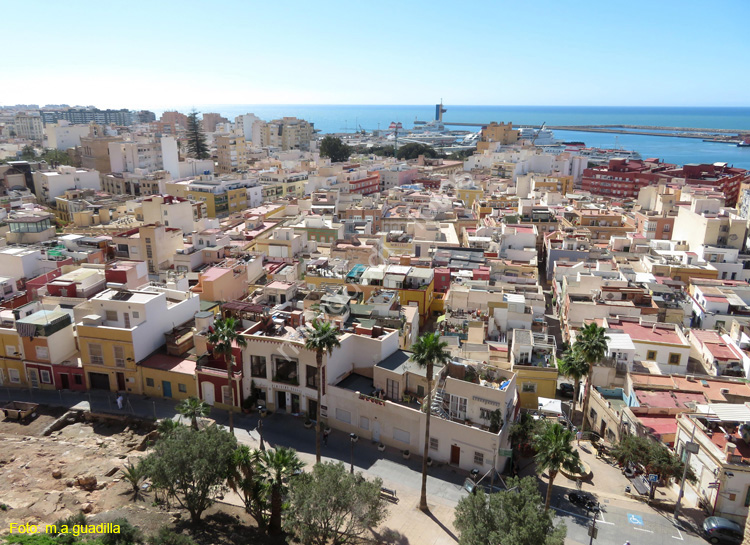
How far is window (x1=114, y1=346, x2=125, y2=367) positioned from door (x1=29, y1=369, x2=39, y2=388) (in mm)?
6269

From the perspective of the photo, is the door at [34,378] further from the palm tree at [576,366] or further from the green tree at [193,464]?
the palm tree at [576,366]

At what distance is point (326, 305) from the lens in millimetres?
39031

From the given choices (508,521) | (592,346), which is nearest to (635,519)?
(508,521)

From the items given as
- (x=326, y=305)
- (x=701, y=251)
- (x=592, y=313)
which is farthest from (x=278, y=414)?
(x=701, y=251)

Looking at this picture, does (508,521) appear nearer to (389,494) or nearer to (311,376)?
(389,494)

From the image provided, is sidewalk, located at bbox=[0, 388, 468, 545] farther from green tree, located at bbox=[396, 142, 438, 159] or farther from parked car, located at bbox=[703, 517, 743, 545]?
green tree, located at bbox=[396, 142, 438, 159]

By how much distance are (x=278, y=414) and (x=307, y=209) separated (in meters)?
55.9

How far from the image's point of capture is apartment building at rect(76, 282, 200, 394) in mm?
36406

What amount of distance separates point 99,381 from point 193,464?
691 inches

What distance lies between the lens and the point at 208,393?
35.6m

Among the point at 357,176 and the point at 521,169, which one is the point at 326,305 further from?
the point at 521,169

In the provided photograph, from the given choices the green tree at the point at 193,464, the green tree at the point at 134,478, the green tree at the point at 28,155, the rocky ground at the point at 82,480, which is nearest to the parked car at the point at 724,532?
the rocky ground at the point at 82,480

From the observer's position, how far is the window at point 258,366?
112 ft

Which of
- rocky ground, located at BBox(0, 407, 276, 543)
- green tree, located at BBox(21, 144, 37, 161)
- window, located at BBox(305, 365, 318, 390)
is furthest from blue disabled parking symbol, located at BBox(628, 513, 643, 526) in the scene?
green tree, located at BBox(21, 144, 37, 161)
